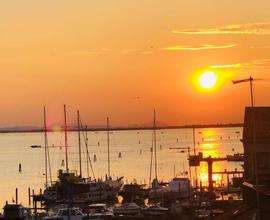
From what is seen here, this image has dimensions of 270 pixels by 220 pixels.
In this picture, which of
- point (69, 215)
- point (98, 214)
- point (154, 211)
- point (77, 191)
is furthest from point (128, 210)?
point (77, 191)

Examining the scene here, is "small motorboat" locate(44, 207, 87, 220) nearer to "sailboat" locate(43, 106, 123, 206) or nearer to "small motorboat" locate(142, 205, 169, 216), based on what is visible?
"small motorboat" locate(142, 205, 169, 216)

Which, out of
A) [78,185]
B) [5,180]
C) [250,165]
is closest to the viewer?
[250,165]

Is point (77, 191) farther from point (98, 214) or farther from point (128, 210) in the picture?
point (98, 214)

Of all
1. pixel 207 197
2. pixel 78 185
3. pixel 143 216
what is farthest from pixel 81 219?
pixel 78 185

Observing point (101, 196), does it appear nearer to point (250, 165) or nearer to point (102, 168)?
point (250, 165)

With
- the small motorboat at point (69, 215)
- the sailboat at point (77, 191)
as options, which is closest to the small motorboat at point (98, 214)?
the small motorboat at point (69, 215)

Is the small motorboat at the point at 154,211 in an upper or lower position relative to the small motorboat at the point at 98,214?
upper

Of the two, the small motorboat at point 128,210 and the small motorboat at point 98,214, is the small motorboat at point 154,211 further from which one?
the small motorboat at point 98,214

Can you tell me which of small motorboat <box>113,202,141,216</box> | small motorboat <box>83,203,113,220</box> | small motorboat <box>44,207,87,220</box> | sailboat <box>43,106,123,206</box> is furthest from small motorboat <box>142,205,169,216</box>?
sailboat <box>43,106,123,206</box>

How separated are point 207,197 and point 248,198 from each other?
135 ft

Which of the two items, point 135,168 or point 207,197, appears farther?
point 135,168

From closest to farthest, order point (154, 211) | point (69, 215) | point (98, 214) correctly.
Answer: point (69, 215)
point (154, 211)
point (98, 214)

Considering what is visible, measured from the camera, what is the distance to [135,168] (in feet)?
536

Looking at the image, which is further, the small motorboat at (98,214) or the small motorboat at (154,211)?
the small motorboat at (154,211)
